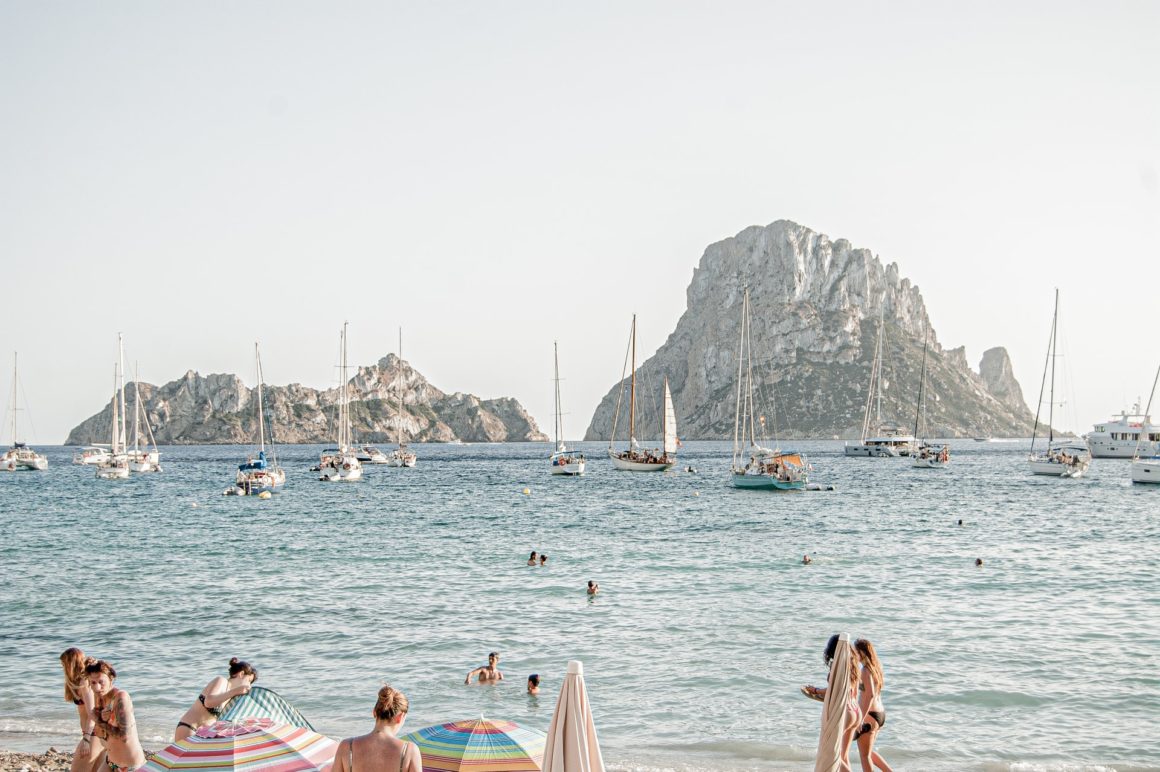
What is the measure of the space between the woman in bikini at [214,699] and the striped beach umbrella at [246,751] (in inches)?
39.0

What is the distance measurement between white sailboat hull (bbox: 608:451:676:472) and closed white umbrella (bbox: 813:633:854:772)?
285 feet

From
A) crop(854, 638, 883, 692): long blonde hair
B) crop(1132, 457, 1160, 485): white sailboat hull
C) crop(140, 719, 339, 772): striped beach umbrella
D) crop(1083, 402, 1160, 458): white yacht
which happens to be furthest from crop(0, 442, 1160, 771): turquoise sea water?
crop(1083, 402, 1160, 458): white yacht

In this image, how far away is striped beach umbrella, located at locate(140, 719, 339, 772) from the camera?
853 cm

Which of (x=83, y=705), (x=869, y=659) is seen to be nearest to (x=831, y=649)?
(x=869, y=659)

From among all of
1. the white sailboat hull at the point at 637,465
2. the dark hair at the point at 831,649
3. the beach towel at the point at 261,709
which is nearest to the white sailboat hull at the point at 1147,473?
the white sailboat hull at the point at 637,465

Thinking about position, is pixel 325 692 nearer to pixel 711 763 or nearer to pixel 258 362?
pixel 711 763

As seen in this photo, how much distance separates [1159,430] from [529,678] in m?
152

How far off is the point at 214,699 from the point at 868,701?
21.8 ft

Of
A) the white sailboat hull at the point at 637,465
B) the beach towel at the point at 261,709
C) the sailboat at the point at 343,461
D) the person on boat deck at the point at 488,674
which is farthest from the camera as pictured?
the white sailboat hull at the point at 637,465

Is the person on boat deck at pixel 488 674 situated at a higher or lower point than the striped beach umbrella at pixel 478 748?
lower

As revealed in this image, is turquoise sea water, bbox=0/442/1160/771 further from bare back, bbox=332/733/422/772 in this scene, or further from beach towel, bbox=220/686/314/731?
bare back, bbox=332/733/422/772

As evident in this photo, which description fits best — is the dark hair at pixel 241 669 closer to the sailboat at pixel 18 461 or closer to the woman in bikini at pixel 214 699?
the woman in bikini at pixel 214 699

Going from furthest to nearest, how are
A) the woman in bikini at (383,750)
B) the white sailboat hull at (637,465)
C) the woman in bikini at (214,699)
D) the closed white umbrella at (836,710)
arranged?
the white sailboat hull at (637,465) < the woman in bikini at (214,699) < the closed white umbrella at (836,710) < the woman in bikini at (383,750)

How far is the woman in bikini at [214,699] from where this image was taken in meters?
9.99
